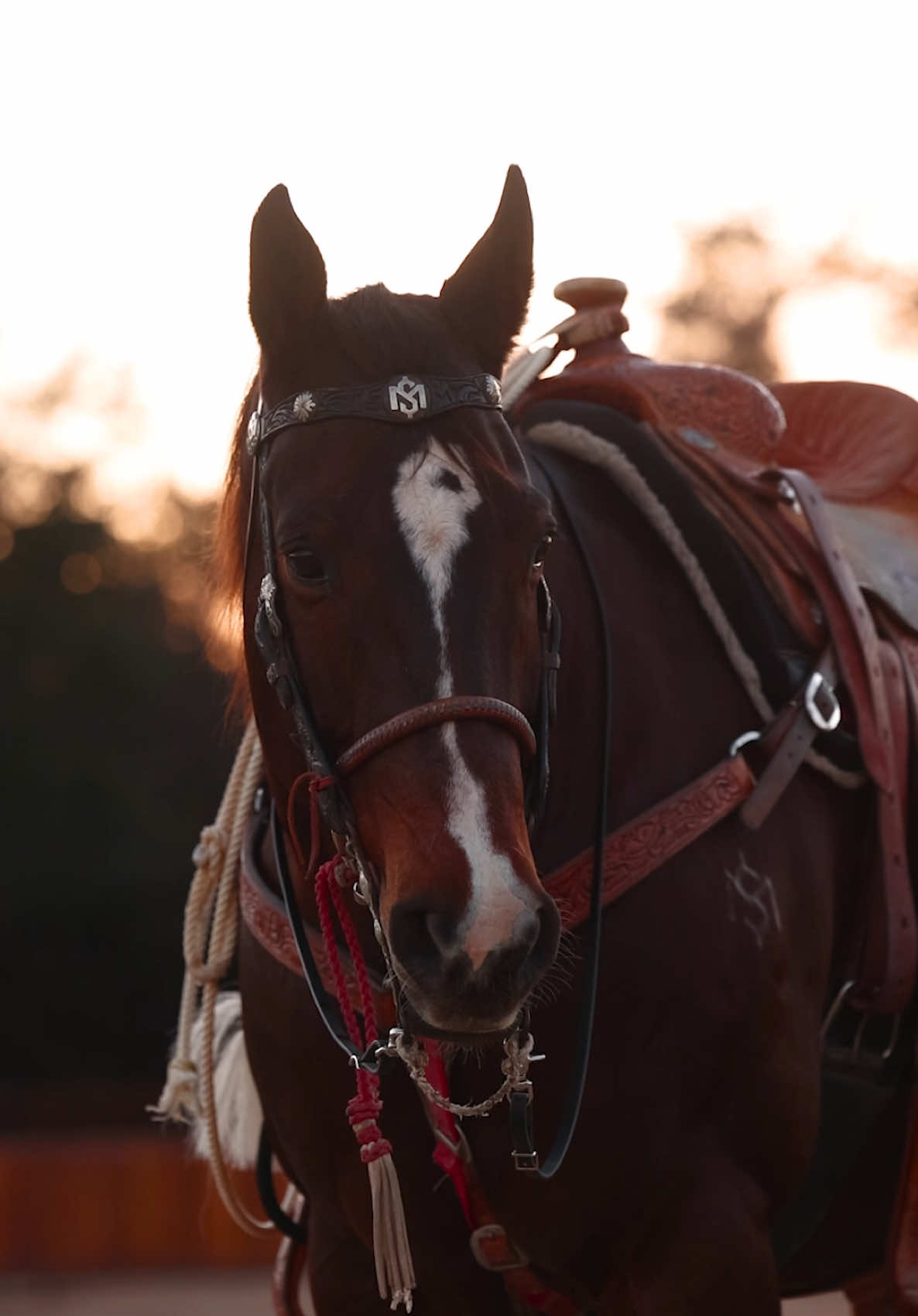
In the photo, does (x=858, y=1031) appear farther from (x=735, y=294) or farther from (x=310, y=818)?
(x=735, y=294)

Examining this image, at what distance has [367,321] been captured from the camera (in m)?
2.60

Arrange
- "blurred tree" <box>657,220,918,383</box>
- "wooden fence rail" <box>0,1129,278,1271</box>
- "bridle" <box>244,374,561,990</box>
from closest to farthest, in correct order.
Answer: "bridle" <box>244,374,561,990</box>, "wooden fence rail" <box>0,1129,278,1271</box>, "blurred tree" <box>657,220,918,383</box>

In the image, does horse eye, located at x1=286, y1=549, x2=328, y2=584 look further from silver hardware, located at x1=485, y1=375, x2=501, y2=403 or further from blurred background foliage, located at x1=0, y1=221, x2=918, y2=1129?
blurred background foliage, located at x1=0, y1=221, x2=918, y2=1129

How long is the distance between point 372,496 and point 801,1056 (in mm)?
1192

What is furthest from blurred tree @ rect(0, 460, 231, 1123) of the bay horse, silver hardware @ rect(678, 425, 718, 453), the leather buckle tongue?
the leather buckle tongue

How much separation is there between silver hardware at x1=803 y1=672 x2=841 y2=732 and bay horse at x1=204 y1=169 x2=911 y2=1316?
0.10 metres

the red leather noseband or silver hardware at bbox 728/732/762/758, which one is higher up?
the red leather noseband

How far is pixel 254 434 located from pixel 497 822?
77 centimetres

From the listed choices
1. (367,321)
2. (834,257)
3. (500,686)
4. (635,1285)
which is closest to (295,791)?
(500,686)

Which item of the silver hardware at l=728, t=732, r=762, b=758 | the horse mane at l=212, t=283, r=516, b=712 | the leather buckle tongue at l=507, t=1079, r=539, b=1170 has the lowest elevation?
the leather buckle tongue at l=507, t=1079, r=539, b=1170

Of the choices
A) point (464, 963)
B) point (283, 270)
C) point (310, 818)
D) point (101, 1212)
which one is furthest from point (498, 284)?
point (101, 1212)

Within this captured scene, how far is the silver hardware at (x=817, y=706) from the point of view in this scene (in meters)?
3.06

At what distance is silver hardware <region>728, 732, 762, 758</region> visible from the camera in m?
2.98

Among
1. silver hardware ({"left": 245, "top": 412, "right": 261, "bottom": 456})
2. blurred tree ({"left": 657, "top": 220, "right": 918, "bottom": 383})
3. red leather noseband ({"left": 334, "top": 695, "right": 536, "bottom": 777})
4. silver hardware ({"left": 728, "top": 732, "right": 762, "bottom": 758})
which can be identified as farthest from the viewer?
blurred tree ({"left": 657, "top": 220, "right": 918, "bottom": 383})
